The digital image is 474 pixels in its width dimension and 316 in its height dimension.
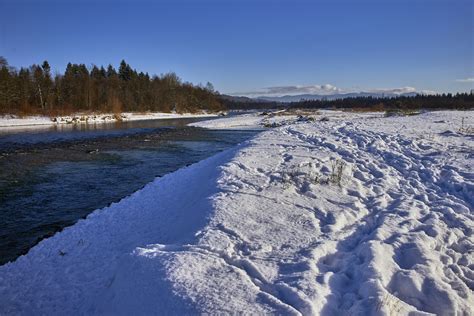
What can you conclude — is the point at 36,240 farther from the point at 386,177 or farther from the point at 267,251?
the point at 386,177

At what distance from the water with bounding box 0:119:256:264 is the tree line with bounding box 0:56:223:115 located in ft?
142

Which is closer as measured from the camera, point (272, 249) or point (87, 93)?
point (272, 249)

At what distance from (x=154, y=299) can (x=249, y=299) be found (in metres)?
1.18

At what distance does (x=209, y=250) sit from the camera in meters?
5.16

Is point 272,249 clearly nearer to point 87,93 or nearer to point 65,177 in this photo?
point 65,177

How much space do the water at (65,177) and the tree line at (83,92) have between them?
43433mm

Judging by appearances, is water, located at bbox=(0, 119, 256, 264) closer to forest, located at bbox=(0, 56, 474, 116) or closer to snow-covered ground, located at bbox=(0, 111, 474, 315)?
snow-covered ground, located at bbox=(0, 111, 474, 315)

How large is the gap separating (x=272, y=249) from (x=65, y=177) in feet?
40.6

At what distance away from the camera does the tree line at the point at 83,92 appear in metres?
63.2

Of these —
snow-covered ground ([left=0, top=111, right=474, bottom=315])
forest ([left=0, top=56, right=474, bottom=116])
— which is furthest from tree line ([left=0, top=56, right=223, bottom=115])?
snow-covered ground ([left=0, top=111, right=474, bottom=315])

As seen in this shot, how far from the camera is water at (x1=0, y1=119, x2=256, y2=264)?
8.94 meters

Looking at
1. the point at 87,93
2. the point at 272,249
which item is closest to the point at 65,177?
the point at 272,249

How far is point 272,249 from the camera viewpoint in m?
5.30

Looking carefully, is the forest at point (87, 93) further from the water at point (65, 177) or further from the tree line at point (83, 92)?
the water at point (65, 177)
